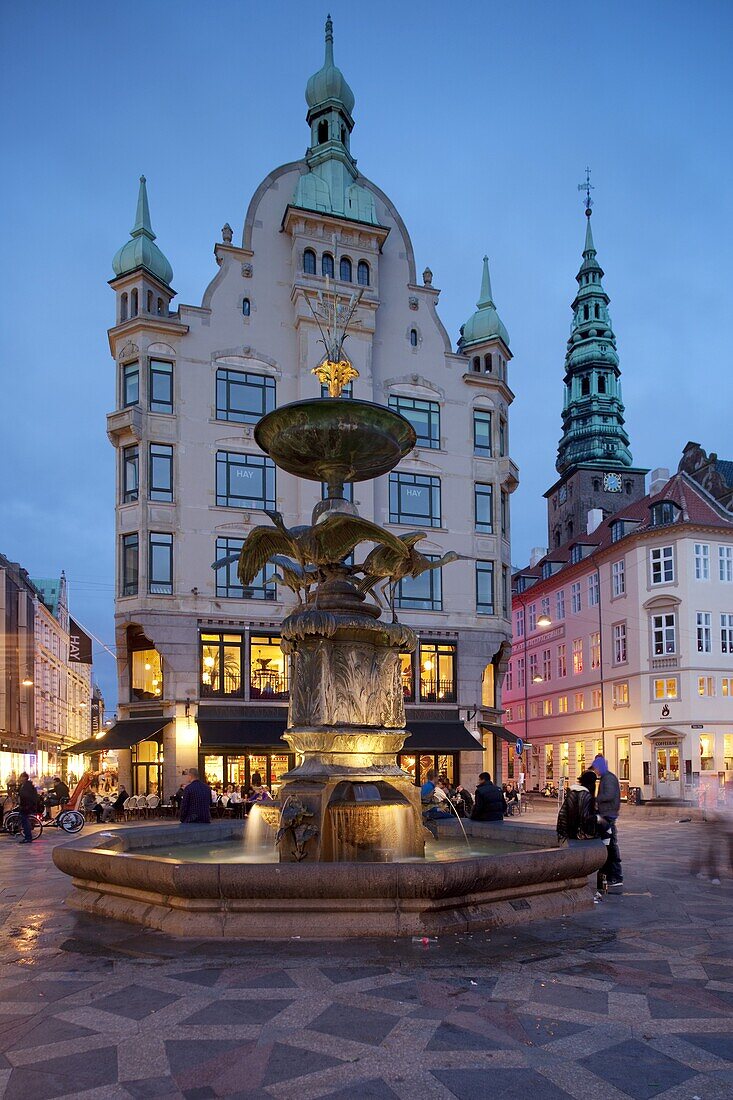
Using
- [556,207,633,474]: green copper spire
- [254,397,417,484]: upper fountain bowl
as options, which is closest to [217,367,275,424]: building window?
[254,397,417,484]: upper fountain bowl

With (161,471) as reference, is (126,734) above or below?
below

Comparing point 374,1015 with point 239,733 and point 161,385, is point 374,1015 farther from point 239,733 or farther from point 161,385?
point 161,385

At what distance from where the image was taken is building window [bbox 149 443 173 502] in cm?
3462

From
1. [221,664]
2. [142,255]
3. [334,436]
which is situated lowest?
[221,664]

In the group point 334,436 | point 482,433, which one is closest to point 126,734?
point 482,433

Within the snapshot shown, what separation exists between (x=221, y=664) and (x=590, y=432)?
54097 mm

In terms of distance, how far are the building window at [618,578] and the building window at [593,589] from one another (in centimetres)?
215

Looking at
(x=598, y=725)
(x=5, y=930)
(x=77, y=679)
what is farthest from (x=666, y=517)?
(x=77, y=679)

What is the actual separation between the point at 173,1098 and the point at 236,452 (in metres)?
32.1

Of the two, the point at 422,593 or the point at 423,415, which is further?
the point at 423,415

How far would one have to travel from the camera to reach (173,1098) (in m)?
4.83

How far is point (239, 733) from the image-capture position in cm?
3328

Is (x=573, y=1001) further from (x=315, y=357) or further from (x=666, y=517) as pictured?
(x=666, y=517)

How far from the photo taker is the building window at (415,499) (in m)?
38.0
